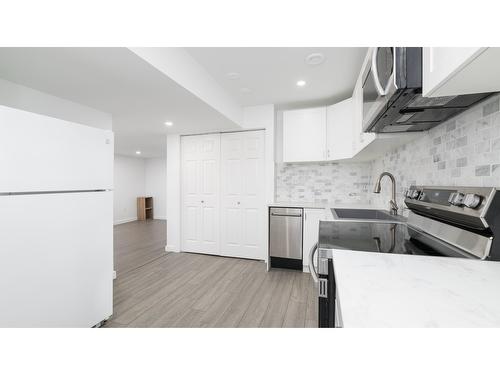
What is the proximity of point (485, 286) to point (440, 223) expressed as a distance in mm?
598

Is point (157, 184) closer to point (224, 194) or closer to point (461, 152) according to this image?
point (224, 194)

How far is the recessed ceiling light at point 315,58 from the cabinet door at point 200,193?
1792 millimetres

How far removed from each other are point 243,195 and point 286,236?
0.91 meters

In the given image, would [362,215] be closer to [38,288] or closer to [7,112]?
[38,288]

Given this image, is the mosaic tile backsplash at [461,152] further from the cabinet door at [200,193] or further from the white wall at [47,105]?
the white wall at [47,105]

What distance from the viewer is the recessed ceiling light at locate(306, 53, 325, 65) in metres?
1.88

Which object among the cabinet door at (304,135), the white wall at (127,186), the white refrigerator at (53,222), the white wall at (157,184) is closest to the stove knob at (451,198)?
the cabinet door at (304,135)

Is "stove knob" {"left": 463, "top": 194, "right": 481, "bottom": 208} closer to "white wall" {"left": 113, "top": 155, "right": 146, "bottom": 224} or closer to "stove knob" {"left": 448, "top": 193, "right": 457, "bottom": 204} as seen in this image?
"stove knob" {"left": 448, "top": 193, "right": 457, "bottom": 204}

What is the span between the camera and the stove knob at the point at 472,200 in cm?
79

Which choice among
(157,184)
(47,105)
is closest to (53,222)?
(47,105)

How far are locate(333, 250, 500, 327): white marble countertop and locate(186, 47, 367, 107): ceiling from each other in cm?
181

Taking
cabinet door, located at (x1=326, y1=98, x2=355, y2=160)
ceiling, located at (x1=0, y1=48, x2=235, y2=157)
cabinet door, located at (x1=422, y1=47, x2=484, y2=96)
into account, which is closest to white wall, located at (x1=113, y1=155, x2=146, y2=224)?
ceiling, located at (x1=0, y1=48, x2=235, y2=157)
